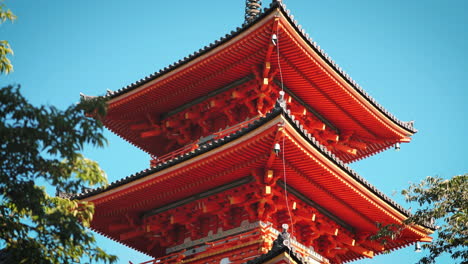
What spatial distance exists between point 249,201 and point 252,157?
4.20ft

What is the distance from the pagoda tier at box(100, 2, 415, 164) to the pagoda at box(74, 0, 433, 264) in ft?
0.11

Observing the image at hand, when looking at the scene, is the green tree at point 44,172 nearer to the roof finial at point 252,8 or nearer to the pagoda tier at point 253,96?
the pagoda tier at point 253,96

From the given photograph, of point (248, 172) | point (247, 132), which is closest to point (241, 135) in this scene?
point (247, 132)

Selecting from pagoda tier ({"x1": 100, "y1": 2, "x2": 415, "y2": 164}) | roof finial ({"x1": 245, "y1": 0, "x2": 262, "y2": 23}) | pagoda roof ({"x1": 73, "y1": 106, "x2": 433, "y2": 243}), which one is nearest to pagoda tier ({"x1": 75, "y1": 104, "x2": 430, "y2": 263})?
pagoda roof ({"x1": 73, "y1": 106, "x2": 433, "y2": 243})

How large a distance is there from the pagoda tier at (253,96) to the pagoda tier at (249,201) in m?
2.34

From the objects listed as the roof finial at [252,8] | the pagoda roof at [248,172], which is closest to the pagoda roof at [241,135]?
the pagoda roof at [248,172]

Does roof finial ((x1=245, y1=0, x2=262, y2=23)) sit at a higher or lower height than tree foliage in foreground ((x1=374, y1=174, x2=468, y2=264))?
higher

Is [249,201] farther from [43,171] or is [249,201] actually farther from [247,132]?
[43,171]

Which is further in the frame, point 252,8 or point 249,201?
point 252,8

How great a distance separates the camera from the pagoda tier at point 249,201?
53.9 feet

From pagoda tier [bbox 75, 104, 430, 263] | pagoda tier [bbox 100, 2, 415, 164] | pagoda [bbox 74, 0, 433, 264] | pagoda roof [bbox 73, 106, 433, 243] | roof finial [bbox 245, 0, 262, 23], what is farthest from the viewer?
roof finial [bbox 245, 0, 262, 23]

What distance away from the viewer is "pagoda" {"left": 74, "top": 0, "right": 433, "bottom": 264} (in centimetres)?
1680

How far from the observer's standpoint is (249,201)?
17.3 meters

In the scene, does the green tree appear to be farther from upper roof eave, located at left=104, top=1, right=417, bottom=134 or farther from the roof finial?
the roof finial
